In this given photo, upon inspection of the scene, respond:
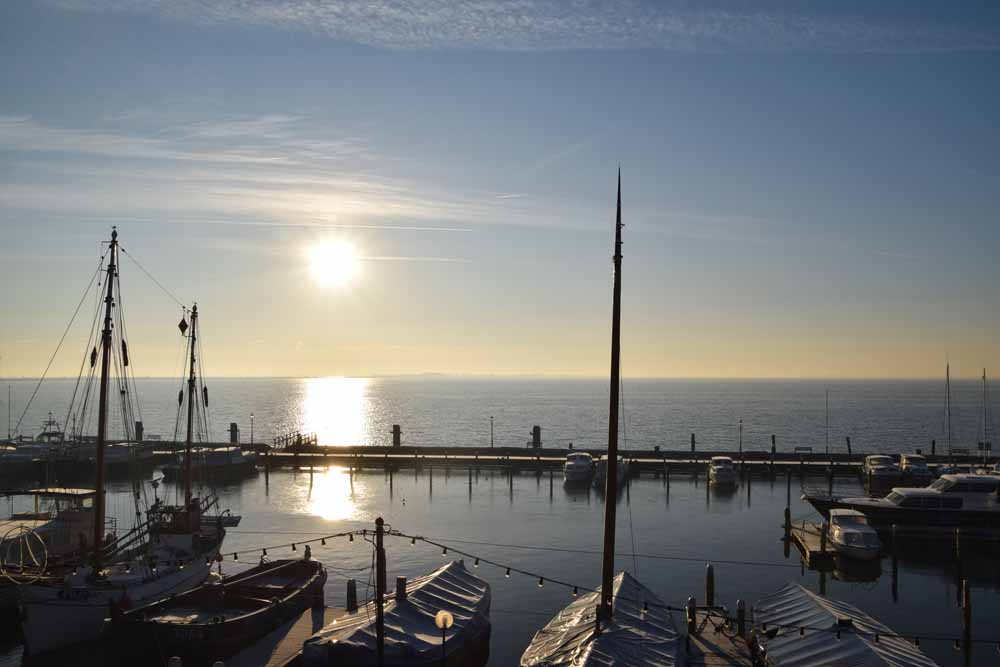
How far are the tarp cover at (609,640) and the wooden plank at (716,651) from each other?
1115mm

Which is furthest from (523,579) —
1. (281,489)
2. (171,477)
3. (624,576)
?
(171,477)

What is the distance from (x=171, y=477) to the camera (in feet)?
243

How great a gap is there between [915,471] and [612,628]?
49210 millimetres

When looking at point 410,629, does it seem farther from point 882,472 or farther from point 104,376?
point 882,472

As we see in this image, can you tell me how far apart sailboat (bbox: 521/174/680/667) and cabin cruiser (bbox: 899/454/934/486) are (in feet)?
140

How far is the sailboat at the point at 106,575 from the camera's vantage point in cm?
2798

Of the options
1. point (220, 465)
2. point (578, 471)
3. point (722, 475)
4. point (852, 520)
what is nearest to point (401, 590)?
point (852, 520)

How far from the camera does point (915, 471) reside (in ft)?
202

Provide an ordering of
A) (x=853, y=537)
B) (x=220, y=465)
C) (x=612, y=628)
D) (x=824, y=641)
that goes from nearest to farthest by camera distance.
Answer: (x=612, y=628) < (x=824, y=641) < (x=853, y=537) < (x=220, y=465)

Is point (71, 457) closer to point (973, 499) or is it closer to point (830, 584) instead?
point (830, 584)

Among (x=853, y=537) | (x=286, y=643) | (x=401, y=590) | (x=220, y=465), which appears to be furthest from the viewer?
(x=220, y=465)

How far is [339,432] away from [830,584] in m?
157

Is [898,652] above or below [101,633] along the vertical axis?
above

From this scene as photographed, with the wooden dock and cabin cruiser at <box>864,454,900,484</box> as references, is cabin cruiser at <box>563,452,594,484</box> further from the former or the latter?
cabin cruiser at <box>864,454,900,484</box>
